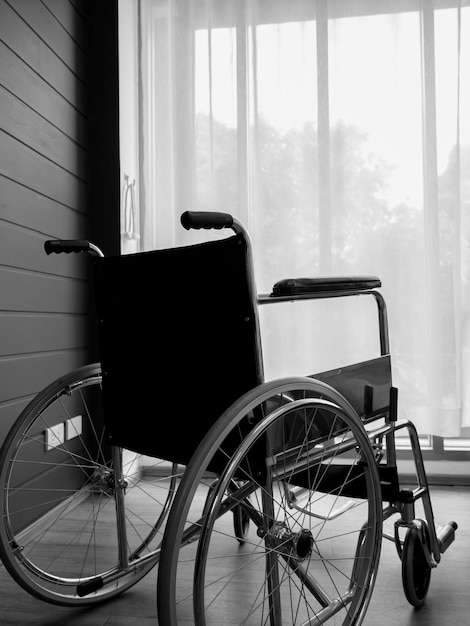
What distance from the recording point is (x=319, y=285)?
51.6 inches

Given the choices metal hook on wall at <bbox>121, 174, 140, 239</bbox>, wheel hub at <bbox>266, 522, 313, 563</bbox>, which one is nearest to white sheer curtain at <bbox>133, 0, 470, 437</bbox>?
metal hook on wall at <bbox>121, 174, 140, 239</bbox>

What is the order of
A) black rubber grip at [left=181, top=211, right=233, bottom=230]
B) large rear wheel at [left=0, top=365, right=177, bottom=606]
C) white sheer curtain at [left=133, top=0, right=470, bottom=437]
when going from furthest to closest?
white sheer curtain at [left=133, top=0, right=470, bottom=437]
large rear wheel at [left=0, top=365, right=177, bottom=606]
black rubber grip at [left=181, top=211, right=233, bottom=230]

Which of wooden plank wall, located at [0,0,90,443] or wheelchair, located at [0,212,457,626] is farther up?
wooden plank wall, located at [0,0,90,443]

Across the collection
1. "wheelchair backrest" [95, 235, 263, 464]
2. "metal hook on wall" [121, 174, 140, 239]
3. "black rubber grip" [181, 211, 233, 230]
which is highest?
"metal hook on wall" [121, 174, 140, 239]

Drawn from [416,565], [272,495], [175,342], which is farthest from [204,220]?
[416,565]

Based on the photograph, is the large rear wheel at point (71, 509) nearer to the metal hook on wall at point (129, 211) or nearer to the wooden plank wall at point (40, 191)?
the wooden plank wall at point (40, 191)

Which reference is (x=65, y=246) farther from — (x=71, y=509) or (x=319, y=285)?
(x=71, y=509)

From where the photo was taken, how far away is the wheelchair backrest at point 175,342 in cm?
119

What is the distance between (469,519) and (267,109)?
171cm

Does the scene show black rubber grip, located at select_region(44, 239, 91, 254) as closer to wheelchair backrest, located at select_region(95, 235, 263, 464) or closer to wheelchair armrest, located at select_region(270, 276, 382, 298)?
wheelchair backrest, located at select_region(95, 235, 263, 464)

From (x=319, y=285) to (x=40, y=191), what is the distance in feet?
4.00

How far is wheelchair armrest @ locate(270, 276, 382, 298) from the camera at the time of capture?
126 cm

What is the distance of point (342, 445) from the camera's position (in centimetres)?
130

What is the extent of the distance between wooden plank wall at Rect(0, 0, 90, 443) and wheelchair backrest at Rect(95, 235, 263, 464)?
0.64m
